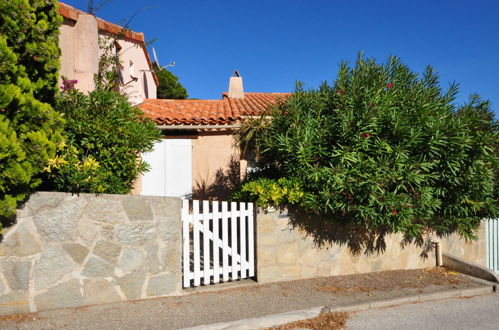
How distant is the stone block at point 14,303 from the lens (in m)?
3.73

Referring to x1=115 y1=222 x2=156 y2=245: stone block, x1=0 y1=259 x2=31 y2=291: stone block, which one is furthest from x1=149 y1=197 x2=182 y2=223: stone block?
x1=0 y1=259 x2=31 y2=291: stone block

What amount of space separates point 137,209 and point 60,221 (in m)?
0.88

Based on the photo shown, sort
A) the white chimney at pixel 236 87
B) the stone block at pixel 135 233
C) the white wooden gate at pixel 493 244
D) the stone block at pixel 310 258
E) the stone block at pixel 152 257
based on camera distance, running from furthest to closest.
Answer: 1. the white chimney at pixel 236 87
2. the white wooden gate at pixel 493 244
3. the stone block at pixel 310 258
4. the stone block at pixel 152 257
5. the stone block at pixel 135 233

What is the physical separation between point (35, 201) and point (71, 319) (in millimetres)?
1407

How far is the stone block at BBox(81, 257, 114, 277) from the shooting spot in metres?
4.09

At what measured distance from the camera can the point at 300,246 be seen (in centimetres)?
525

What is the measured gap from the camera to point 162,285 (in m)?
4.44

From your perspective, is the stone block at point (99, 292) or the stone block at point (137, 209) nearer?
the stone block at point (99, 292)

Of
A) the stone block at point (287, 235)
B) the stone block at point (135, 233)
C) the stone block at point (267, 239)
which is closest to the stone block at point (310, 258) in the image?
the stone block at point (287, 235)

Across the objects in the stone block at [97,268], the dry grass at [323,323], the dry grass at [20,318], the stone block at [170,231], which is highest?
the stone block at [170,231]

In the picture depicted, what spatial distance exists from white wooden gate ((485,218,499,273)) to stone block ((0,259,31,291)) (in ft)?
26.6

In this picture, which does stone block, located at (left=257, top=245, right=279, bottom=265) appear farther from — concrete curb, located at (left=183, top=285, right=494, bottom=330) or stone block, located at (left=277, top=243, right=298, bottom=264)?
concrete curb, located at (left=183, top=285, right=494, bottom=330)

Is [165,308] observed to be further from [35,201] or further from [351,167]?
[351,167]

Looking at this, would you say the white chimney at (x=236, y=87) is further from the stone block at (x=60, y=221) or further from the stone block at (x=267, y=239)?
the stone block at (x=60, y=221)
